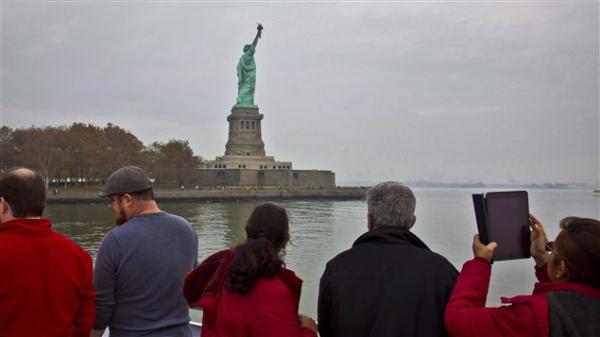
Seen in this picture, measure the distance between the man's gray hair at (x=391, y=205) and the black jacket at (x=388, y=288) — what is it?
4 centimetres

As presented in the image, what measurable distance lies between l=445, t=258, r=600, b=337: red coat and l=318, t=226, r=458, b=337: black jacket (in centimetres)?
10

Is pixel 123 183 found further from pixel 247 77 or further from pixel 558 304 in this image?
pixel 247 77

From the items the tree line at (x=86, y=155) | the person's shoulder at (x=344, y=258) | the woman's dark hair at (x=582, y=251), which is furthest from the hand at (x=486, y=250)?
the tree line at (x=86, y=155)

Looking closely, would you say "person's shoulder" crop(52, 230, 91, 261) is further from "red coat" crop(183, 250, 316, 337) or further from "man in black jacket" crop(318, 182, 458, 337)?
"man in black jacket" crop(318, 182, 458, 337)

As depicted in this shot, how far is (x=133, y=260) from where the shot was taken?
99.9 inches

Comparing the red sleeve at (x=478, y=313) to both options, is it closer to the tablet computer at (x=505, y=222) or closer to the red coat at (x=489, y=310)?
the red coat at (x=489, y=310)

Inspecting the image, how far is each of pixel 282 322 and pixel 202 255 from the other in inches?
549

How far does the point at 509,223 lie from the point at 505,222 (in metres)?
0.02

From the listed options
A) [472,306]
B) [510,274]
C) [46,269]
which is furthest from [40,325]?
[510,274]

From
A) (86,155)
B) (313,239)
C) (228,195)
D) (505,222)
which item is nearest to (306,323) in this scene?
(505,222)

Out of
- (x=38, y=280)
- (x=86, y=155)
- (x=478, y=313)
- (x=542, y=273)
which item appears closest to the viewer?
(x=478, y=313)

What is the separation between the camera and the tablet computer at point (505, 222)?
2.05m

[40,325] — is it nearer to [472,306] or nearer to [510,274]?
[472,306]

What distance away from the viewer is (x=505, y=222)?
2084mm
